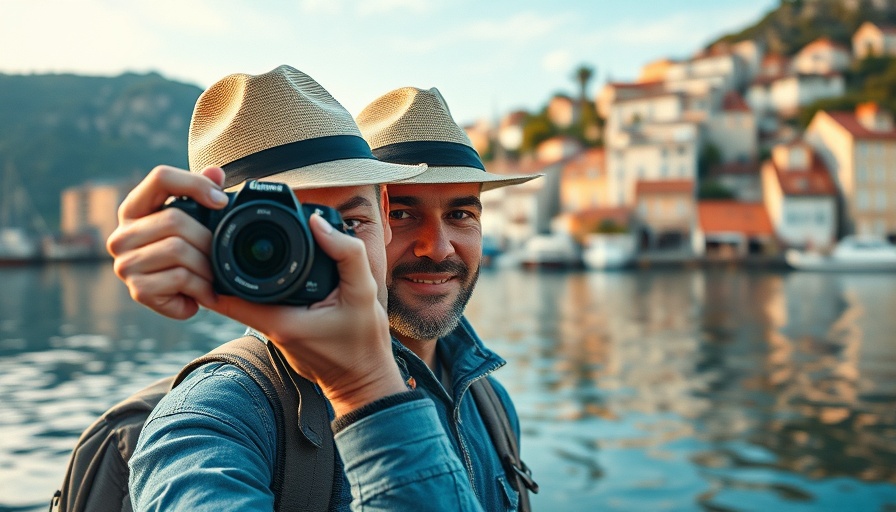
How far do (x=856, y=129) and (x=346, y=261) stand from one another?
63320mm

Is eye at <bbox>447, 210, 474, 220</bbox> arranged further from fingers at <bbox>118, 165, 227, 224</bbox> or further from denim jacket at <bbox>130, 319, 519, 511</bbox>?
fingers at <bbox>118, 165, 227, 224</bbox>

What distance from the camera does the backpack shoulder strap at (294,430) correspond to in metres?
1.26

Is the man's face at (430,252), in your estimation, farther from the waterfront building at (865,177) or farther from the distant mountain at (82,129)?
the distant mountain at (82,129)

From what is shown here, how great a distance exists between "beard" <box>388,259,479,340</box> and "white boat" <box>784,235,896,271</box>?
50321mm

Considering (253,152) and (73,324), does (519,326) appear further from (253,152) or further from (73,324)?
(253,152)

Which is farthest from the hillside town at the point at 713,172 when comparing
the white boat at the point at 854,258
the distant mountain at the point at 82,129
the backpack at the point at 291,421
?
the distant mountain at the point at 82,129

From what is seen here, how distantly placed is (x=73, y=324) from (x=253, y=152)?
23.5m

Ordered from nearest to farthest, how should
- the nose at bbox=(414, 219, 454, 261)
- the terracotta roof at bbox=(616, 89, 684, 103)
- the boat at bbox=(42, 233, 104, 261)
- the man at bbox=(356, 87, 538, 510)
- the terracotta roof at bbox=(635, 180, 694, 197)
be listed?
the man at bbox=(356, 87, 538, 510) → the nose at bbox=(414, 219, 454, 261) → the terracotta roof at bbox=(635, 180, 694, 197) → the terracotta roof at bbox=(616, 89, 684, 103) → the boat at bbox=(42, 233, 104, 261)

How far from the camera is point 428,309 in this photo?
87.4 inches

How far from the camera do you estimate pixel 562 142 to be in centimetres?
7112

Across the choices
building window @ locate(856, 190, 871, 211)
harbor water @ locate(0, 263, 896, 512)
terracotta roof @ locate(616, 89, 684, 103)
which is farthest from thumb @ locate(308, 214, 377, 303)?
terracotta roof @ locate(616, 89, 684, 103)

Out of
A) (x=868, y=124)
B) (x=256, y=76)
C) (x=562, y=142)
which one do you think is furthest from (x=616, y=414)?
(x=562, y=142)

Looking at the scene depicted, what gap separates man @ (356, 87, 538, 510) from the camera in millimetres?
2148

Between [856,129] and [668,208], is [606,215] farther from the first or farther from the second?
[856,129]
